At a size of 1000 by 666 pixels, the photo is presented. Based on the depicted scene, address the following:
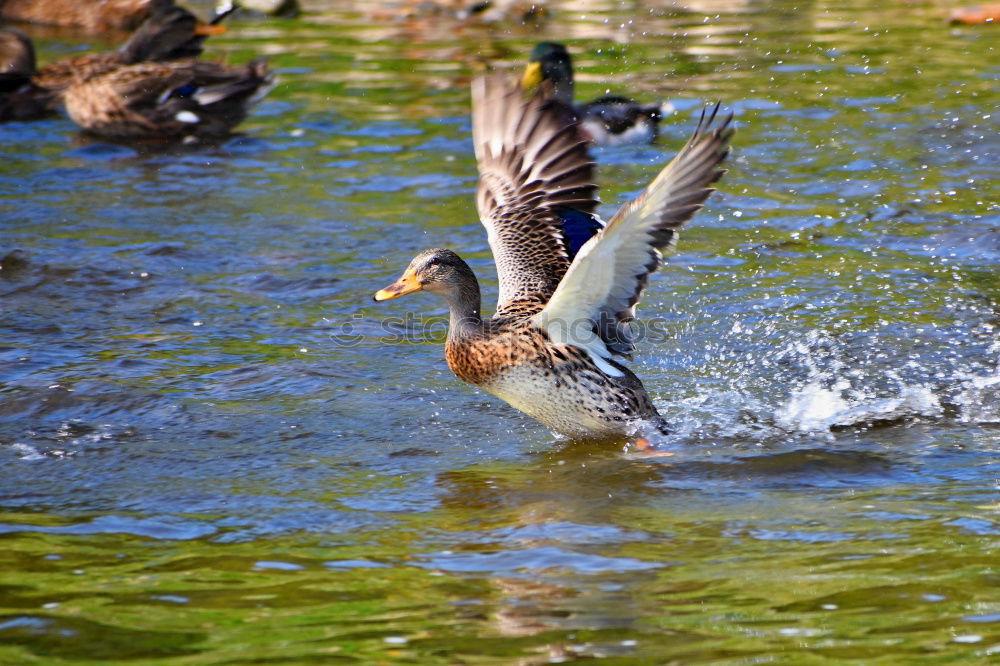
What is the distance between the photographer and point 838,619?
399 centimetres

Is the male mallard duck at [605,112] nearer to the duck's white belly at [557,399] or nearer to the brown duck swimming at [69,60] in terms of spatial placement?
the brown duck swimming at [69,60]

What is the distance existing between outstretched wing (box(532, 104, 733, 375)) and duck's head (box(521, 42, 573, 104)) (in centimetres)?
532

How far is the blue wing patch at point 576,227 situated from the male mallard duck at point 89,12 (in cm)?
1034

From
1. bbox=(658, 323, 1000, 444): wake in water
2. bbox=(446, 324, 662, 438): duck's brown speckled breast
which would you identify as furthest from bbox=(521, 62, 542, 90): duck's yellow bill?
bbox=(446, 324, 662, 438): duck's brown speckled breast

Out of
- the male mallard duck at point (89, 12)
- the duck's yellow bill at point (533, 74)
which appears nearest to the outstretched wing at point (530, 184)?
the duck's yellow bill at point (533, 74)

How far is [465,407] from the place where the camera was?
6.67m

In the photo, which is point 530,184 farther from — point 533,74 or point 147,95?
point 147,95

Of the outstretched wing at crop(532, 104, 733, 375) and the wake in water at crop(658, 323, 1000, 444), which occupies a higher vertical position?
the outstretched wing at crop(532, 104, 733, 375)

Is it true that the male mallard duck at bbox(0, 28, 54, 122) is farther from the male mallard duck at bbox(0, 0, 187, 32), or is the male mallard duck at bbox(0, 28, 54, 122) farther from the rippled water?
the male mallard duck at bbox(0, 0, 187, 32)

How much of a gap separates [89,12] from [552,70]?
24.8ft

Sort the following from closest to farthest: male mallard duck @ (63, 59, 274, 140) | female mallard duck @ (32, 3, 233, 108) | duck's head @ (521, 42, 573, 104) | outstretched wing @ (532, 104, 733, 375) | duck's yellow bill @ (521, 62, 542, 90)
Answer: outstretched wing @ (532, 104, 733, 375) → duck's head @ (521, 42, 573, 104) → duck's yellow bill @ (521, 62, 542, 90) → male mallard duck @ (63, 59, 274, 140) → female mallard duck @ (32, 3, 233, 108)

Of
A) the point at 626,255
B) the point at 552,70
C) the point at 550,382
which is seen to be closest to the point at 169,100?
the point at 552,70

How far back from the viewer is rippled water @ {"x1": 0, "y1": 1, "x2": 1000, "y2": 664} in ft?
13.6

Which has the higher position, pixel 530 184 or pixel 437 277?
pixel 530 184
